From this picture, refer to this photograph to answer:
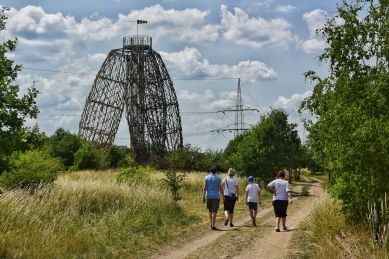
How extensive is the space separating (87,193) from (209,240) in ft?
18.4

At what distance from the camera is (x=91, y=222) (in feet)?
51.9

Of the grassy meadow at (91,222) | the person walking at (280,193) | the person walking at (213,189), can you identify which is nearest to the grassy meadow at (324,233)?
the person walking at (280,193)

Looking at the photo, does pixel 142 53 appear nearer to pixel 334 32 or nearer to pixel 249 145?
pixel 249 145

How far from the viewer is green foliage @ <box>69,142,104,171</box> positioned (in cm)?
4875

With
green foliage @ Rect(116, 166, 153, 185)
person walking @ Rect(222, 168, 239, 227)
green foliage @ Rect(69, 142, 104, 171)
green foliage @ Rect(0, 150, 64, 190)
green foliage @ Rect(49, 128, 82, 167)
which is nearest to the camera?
person walking @ Rect(222, 168, 239, 227)

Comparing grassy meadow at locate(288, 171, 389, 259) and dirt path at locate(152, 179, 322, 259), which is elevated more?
grassy meadow at locate(288, 171, 389, 259)

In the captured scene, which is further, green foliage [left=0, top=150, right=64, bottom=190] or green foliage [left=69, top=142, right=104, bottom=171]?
green foliage [left=69, top=142, right=104, bottom=171]

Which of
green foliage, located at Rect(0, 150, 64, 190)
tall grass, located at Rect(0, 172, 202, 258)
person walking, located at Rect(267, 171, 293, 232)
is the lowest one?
tall grass, located at Rect(0, 172, 202, 258)

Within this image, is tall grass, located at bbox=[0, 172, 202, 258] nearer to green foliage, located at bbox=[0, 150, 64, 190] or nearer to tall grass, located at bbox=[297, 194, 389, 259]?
green foliage, located at bbox=[0, 150, 64, 190]

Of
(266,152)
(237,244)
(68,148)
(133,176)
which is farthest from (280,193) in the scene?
(68,148)

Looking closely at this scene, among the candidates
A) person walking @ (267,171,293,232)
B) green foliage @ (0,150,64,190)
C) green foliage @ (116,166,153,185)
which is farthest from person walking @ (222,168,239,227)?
green foliage @ (116,166,153,185)

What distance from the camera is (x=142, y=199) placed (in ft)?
62.8

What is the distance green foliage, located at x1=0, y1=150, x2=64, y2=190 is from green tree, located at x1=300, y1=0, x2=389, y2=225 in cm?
1012

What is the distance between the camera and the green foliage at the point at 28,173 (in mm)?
17219
